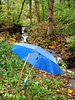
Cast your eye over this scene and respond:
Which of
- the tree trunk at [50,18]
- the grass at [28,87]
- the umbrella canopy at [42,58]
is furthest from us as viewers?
the tree trunk at [50,18]

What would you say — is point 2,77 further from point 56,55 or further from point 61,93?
point 56,55

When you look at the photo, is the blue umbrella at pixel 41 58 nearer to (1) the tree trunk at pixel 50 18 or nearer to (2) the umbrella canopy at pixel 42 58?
(2) the umbrella canopy at pixel 42 58

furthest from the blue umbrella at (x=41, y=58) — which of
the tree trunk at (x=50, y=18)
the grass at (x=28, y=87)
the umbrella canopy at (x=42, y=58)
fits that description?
the tree trunk at (x=50, y=18)

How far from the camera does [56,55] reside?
7797mm

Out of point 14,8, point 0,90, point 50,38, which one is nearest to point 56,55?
point 50,38

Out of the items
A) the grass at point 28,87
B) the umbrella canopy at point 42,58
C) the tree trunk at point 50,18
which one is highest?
the tree trunk at point 50,18

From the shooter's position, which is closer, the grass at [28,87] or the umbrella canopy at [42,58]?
the umbrella canopy at [42,58]

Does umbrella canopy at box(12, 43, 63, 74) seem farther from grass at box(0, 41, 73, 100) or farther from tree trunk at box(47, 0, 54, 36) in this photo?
tree trunk at box(47, 0, 54, 36)

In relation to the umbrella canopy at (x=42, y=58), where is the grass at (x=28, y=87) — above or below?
below

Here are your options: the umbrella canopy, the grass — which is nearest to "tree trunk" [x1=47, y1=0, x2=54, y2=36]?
the grass

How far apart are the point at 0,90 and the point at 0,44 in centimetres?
346

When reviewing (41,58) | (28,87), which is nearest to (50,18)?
(41,58)

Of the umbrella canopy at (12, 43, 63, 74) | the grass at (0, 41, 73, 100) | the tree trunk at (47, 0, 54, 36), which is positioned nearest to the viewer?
the umbrella canopy at (12, 43, 63, 74)

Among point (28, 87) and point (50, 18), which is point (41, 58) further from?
point (50, 18)
